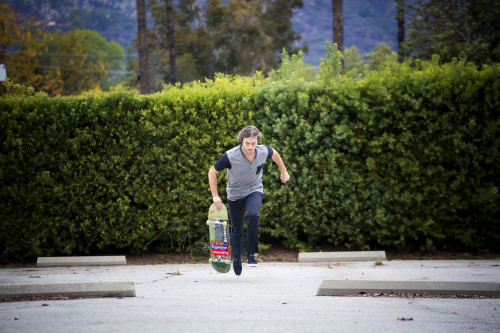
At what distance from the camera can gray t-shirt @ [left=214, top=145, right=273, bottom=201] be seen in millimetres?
7078

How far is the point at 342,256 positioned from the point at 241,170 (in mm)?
3166

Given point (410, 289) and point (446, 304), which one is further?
point (410, 289)

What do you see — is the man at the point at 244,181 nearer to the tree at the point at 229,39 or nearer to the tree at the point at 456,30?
the tree at the point at 456,30

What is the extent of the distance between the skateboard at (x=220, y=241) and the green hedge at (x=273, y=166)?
2220 mm

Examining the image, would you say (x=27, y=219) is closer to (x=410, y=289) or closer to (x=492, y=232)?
(x=410, y=289)

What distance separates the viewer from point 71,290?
6125mm

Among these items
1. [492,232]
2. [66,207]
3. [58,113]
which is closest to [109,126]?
[58,113]

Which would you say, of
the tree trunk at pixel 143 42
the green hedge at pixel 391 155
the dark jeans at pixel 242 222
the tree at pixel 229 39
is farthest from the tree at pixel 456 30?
the tree at pixel 229 39

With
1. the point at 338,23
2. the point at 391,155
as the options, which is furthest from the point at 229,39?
the point at 391,155

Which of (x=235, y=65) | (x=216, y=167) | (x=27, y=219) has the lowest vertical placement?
(x=27, y=219)

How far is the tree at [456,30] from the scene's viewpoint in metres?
16.3

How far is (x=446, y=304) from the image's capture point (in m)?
5.56

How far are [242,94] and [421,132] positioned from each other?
319cm

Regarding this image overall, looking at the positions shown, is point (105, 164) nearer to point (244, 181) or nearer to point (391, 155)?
point (244, 181)
